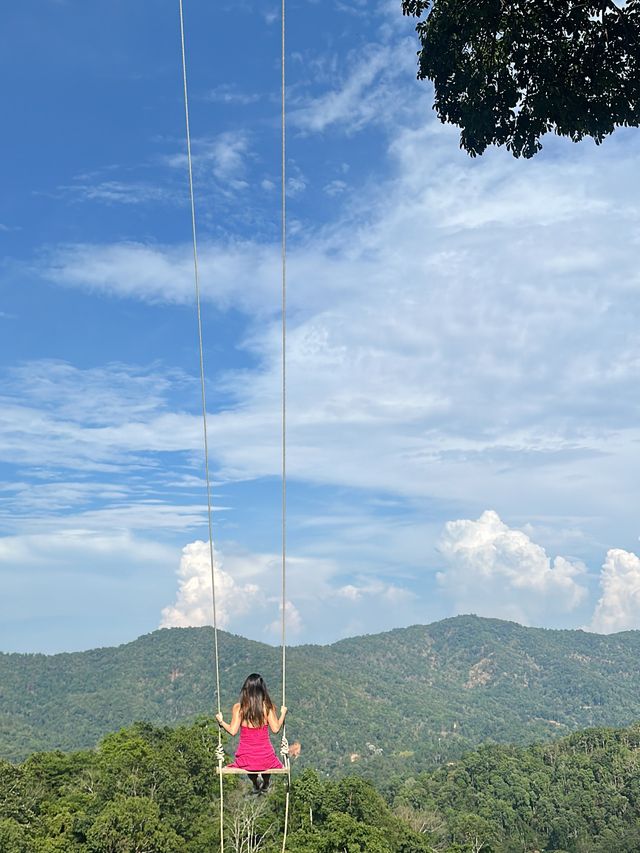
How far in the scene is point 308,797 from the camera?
118ft

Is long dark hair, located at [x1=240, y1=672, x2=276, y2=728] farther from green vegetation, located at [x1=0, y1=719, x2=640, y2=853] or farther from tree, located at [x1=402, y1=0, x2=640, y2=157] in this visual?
green vegetation, located at [x1=0, y1=719, x2=640, y2=853]

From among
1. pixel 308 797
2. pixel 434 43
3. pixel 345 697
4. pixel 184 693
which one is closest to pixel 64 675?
pixel 184 693

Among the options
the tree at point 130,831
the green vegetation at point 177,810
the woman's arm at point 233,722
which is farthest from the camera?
the green vegetation at point 177,810

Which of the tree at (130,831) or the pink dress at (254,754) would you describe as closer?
the pink dress at (254,754)

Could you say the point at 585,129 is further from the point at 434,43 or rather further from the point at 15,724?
the point at 15,724

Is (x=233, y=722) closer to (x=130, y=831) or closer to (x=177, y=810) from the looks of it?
(x=130, y=831)

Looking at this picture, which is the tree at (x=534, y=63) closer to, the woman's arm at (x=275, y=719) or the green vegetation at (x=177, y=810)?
the woman's arm at (x=275, y=719)

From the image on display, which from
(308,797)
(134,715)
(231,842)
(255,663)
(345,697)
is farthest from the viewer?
(255,663)

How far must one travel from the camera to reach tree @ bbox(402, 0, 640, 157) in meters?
7.47

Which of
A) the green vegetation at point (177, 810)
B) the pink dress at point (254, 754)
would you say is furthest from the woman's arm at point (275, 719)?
the green vegetation at point (177, 810)

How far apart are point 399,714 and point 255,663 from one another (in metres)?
38.7

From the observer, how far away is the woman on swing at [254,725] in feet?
23.5

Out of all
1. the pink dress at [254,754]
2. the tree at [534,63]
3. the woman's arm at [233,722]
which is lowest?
the pink dress at [254,754]

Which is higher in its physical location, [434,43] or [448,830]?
[434,43]
